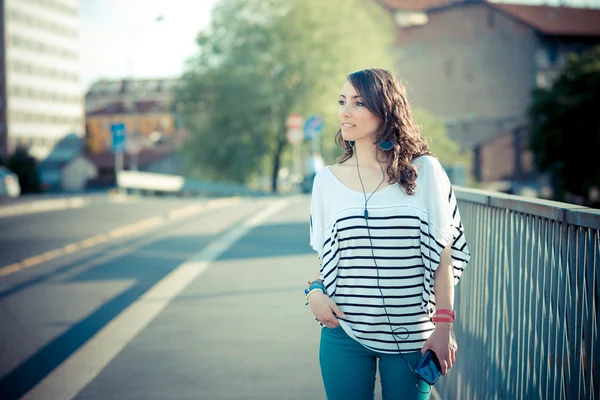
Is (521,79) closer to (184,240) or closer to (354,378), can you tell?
(184,240)

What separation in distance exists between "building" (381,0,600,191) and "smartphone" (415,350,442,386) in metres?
67.7

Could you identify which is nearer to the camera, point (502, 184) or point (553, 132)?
point (553, 132)

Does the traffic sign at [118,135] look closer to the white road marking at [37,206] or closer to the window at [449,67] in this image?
the white road marking at [37,206]

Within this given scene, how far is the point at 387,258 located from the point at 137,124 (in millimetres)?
122754

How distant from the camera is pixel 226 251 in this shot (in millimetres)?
13195

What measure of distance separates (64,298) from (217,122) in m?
43.4

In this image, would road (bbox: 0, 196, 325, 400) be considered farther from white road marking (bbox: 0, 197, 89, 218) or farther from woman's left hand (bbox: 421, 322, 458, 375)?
white road marking (bbox: 0, 197, 89, 218)

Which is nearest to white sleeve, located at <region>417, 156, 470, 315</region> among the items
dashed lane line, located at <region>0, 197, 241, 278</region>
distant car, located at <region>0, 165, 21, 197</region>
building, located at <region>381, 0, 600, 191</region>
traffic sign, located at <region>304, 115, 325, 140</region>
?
dashed lane line, located at <region>0, 197, 241, 278</region>

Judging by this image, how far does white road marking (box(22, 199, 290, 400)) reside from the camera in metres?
5.35

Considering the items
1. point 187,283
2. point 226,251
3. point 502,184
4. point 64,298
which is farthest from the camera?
point 502,184

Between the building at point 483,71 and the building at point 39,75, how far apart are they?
169 feet

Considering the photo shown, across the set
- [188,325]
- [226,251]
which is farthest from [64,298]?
[226,251]

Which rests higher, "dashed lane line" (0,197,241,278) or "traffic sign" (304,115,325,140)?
"traffic sign" (304,115,325,140)

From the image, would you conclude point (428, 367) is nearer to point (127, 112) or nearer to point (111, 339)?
point (111, 339)
